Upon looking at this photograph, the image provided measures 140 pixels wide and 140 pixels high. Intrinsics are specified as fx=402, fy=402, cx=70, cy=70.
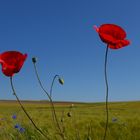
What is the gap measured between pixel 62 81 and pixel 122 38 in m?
0.44

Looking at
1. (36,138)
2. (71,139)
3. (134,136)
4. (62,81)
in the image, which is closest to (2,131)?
(36,138)

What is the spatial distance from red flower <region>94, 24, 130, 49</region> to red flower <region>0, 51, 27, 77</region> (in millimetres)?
366

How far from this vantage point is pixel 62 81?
2096 millimetres

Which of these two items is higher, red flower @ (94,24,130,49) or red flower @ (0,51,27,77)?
red flower @ (94,24,130,49)

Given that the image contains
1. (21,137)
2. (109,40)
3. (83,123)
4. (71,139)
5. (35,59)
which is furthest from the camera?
(83,123)

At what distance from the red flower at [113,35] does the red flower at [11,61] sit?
0.37m

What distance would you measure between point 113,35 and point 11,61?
0.48 meters

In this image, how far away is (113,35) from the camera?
5.95 ft

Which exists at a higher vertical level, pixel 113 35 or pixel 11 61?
pixel 113 35

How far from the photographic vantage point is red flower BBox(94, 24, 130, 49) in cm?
175

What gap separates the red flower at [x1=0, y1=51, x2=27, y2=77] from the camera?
1.80m

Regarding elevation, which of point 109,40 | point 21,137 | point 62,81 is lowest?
point 21,137

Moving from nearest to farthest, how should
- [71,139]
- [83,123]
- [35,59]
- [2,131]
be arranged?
1. [35,59]
2. [71,139]
3. [2,131]
4. [83,123]

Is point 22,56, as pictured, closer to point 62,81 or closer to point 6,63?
point 6,63
